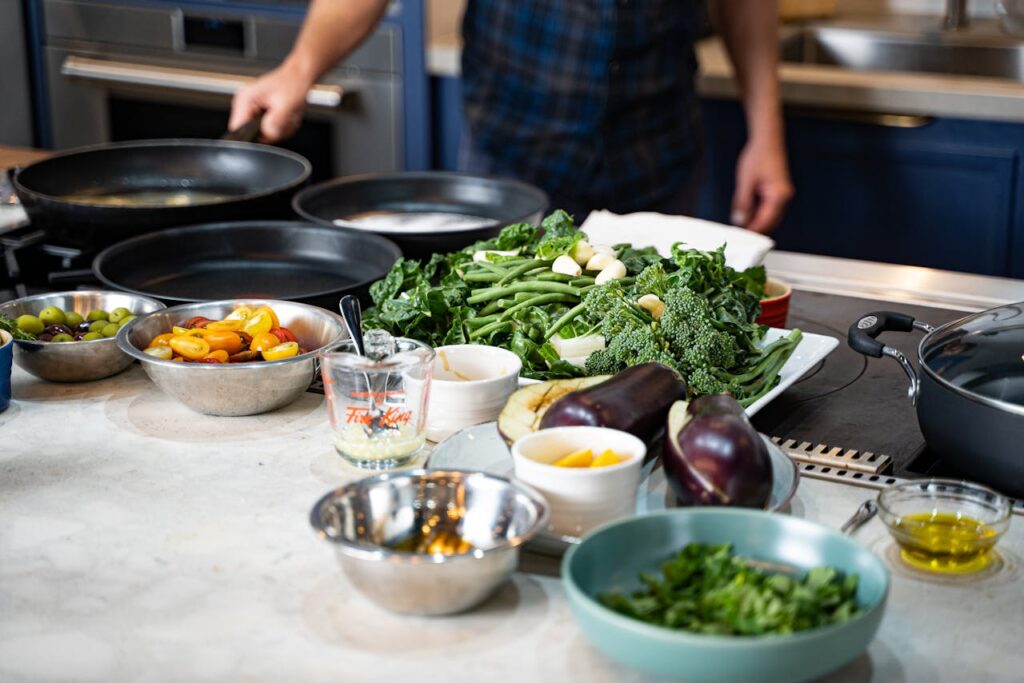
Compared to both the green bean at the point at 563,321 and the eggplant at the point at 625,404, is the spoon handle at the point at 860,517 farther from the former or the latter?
the green bean at the point at 563,321

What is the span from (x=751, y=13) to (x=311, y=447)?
176cm

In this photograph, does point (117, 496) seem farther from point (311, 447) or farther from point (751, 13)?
point (751, 13)

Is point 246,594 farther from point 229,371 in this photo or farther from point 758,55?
point 758,55

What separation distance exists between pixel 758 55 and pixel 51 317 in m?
1.72

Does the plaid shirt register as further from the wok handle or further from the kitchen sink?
the kitchen sink

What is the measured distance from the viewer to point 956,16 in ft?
11.9

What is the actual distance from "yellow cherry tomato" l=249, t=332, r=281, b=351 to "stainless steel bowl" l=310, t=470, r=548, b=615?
404 mm

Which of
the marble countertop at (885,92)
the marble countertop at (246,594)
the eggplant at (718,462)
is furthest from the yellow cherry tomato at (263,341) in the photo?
the marble countertop at (885,92)

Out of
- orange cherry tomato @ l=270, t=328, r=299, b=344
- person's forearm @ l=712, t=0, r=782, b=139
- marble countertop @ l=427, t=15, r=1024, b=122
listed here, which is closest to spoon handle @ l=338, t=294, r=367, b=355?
orange cherry tomato @ l=270, t=328, r=299, b=344

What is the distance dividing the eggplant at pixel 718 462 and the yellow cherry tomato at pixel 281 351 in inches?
19.0

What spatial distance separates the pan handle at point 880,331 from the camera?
1371 mm

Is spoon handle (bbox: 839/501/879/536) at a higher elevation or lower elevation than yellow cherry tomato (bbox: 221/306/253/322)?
lower

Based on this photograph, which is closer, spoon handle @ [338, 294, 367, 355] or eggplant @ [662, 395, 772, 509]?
eggplant @ [662, 395, 772, 509]

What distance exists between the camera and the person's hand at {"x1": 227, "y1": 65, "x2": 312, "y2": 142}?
235 cm
